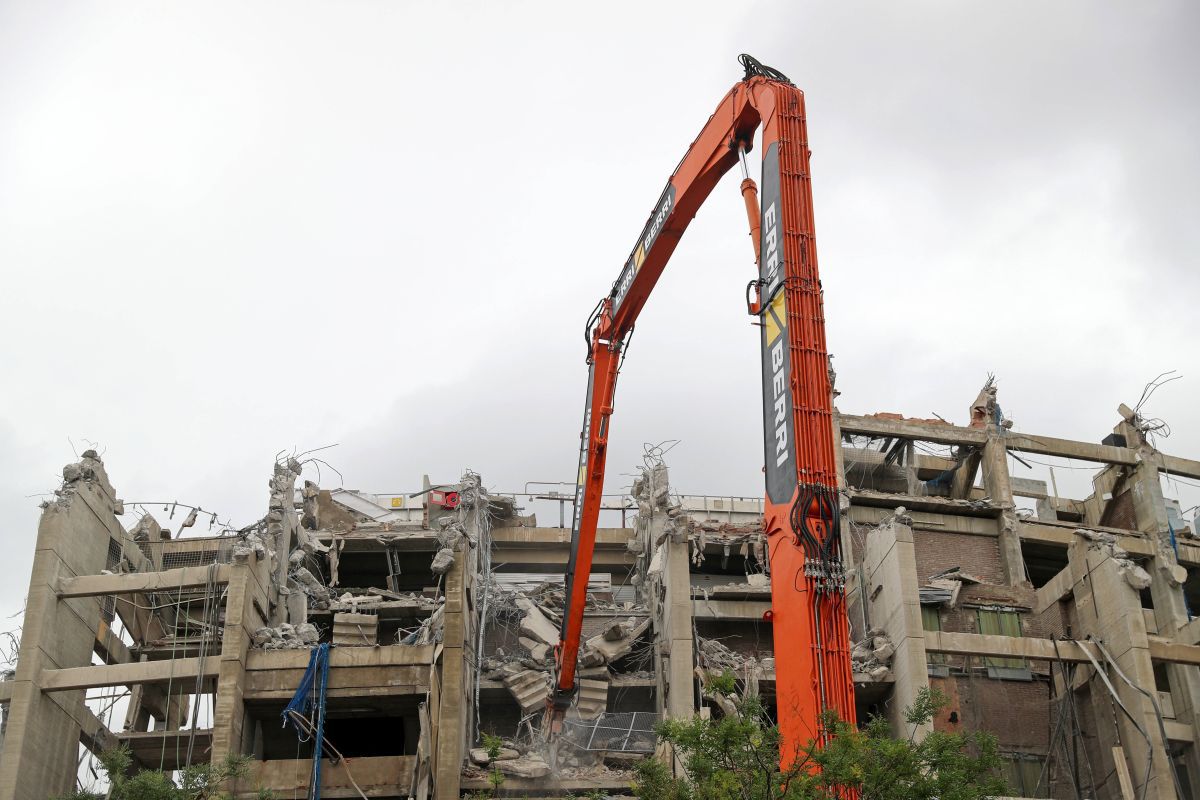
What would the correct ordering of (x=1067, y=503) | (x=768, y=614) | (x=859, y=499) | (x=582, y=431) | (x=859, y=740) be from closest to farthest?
(x=859, y=740) < (x=768, y=614) < (x=582, y=431) < (x=859, y=499) < (x=1067, y=503)

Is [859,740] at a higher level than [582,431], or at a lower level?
lower

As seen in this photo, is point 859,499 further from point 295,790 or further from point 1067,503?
point 295,790

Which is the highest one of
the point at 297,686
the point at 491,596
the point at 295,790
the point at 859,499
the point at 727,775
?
the point at 859,499

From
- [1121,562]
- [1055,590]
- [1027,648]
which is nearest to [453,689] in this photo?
[1027,648]

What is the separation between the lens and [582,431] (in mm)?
31547

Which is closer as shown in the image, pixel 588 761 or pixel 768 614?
pixel 768 614

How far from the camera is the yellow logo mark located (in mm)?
19984

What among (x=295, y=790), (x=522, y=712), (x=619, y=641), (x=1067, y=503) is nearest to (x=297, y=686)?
(x=295, y=790)

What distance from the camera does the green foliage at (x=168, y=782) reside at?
87.6 feet

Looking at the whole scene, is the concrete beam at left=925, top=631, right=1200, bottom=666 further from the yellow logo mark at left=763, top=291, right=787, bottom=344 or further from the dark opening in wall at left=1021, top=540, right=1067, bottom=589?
the yellow logo mark at left=763, top=291, right=787, bottom=344

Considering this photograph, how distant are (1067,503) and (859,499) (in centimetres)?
1301

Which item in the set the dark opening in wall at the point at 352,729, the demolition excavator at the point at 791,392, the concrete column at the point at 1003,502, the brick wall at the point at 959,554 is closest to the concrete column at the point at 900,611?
the brick wall at the point at 959,554

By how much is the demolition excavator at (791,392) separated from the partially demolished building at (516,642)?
1310 cm

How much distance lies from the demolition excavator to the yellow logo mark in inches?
0.9
